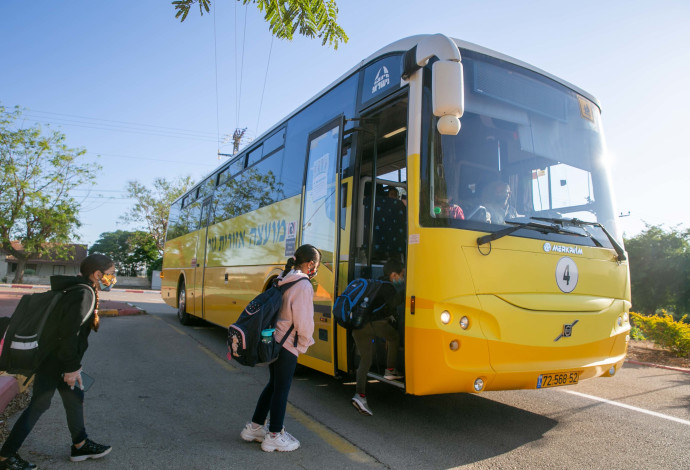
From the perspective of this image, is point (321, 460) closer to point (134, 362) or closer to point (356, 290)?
point (356, 290)

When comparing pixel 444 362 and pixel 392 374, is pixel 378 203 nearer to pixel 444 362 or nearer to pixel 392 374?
pixel 392 374

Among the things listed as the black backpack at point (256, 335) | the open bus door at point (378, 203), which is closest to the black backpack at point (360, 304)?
the open bus door at point (378, 203)

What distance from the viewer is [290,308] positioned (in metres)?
3.99

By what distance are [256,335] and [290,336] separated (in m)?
0.32

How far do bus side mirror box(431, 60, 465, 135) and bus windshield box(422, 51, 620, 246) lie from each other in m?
0.33

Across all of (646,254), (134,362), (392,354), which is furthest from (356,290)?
(646,254)

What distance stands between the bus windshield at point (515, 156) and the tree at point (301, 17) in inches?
52.6

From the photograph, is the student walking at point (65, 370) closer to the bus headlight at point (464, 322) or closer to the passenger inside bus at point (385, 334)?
the passenger inside bus at point (385, 334)

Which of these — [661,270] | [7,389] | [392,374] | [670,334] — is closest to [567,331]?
[392,374]

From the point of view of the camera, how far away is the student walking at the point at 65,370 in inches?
138

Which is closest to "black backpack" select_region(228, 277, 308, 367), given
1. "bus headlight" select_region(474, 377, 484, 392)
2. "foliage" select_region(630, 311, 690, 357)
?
"bus headlight" select_region(474, 377, 484, 392)

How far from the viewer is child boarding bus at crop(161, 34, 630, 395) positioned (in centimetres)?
430

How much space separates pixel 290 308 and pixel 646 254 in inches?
1631

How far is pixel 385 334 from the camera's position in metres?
5.16
